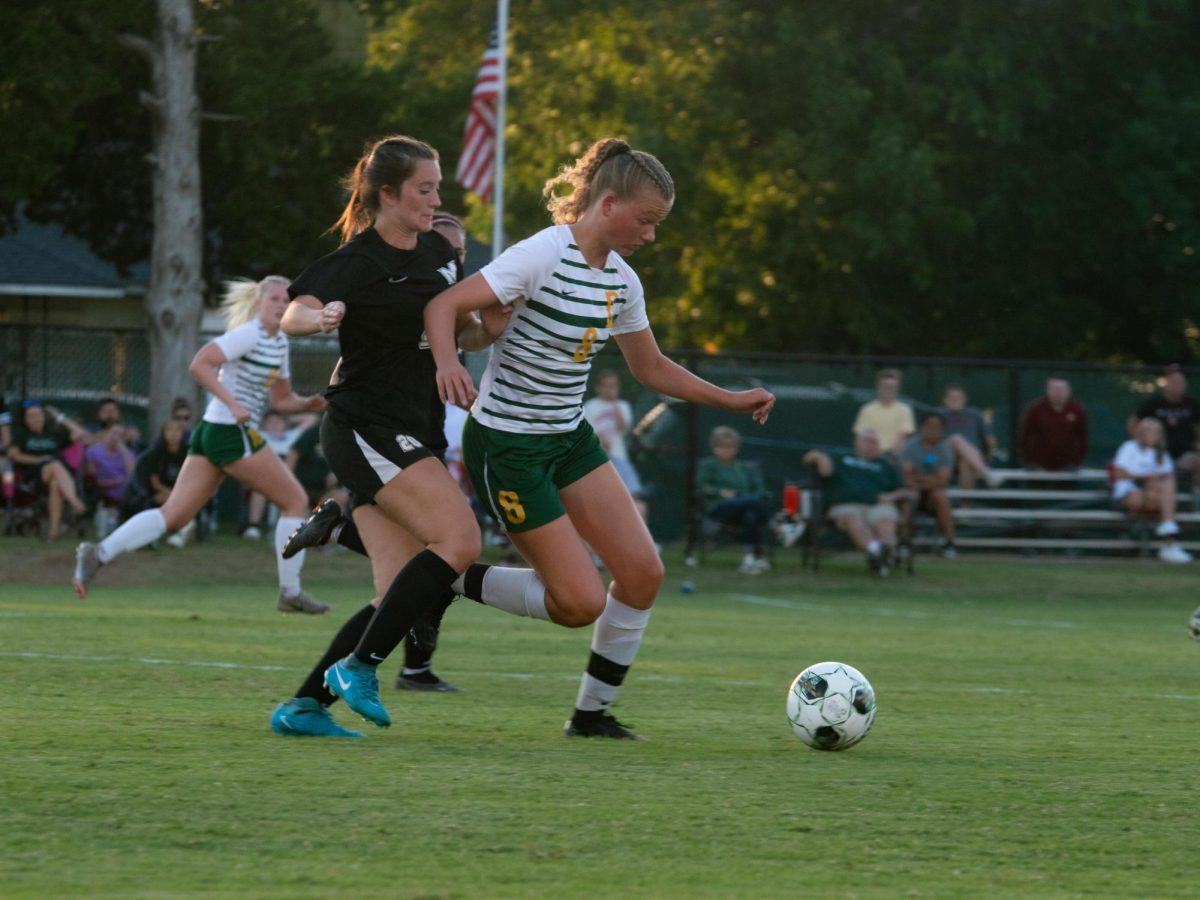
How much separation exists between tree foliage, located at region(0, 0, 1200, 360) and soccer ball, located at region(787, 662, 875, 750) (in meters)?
24.6

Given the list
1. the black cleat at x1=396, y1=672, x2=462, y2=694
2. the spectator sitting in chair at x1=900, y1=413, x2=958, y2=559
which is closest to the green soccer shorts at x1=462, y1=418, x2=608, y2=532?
the black cleat at x1=396, y1=672, x2=462, y2=694

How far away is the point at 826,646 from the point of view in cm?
1171

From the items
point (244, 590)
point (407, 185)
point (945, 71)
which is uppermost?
point (945, 71)

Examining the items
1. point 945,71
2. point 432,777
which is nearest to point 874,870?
point 432,777

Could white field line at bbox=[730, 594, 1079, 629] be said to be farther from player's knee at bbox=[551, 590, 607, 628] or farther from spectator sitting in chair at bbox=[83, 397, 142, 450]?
player's knee at bbox=[551, 590, 607, 628]

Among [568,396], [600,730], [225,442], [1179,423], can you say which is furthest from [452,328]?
[1179,423]

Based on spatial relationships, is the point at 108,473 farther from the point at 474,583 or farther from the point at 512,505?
the point at 512,505

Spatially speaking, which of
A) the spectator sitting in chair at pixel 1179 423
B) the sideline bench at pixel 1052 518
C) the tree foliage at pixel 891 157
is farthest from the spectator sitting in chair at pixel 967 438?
the tree foliage at pixel 891 157

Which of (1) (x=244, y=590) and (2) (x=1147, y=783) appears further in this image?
(1) (x=244, y=590)

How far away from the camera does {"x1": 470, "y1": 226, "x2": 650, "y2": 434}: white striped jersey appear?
6.23 meters

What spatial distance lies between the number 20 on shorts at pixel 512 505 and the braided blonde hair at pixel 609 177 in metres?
0.96

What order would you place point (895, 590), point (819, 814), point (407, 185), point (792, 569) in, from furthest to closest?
point (792, 569) < point (895, 590) < point (407, 185) < point (819, 814)

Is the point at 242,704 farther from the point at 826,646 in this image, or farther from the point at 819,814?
the point at 826,646

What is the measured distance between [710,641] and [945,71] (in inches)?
927
